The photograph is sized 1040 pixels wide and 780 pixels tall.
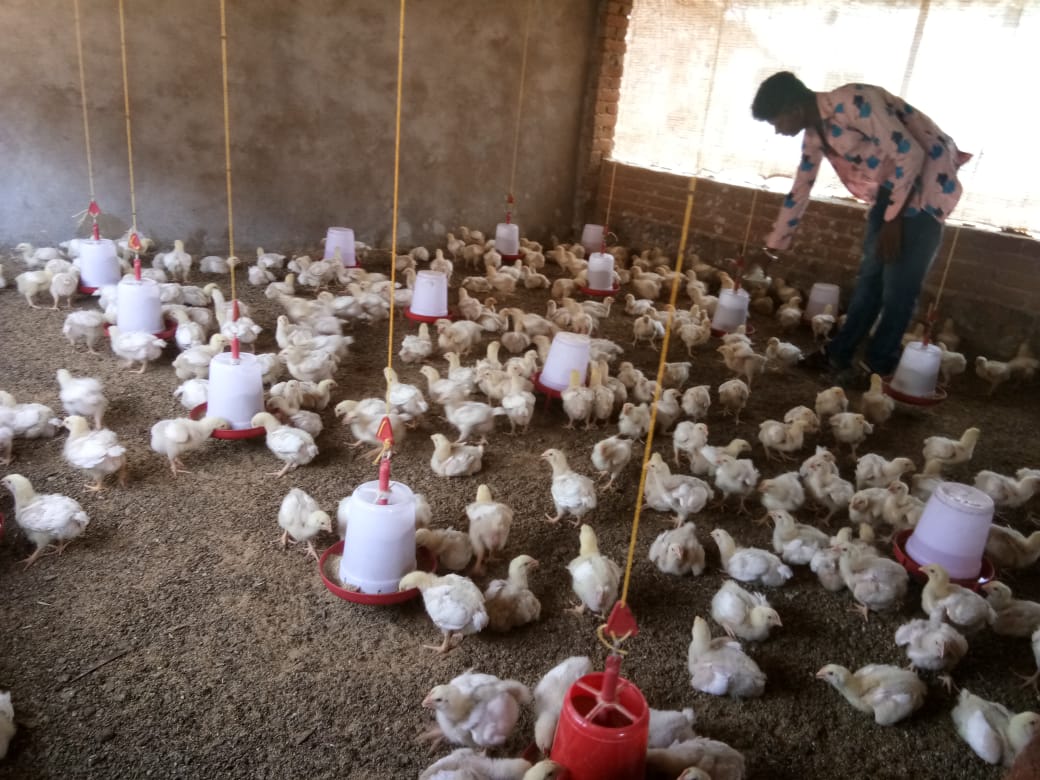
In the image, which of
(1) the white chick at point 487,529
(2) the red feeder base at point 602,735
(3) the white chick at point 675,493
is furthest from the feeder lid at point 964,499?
(2) the red feeder base at point 602,735

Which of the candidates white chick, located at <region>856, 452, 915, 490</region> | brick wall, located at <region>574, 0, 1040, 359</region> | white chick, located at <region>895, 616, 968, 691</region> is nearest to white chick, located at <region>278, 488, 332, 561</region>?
white chick, located at <region>895, 616, 968, 691</region>

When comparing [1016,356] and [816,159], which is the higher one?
[816,159]

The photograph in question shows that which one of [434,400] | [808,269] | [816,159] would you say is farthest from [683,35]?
[434,400]

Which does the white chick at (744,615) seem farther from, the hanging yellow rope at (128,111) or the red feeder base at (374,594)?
the hanging yellow rope at (128,111)

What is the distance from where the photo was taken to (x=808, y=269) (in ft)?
22.3

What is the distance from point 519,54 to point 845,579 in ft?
20.9

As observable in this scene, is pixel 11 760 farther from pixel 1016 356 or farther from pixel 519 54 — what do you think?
pixel 519 54

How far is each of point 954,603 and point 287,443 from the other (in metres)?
2.61

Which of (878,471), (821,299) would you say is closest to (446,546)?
(878,471)

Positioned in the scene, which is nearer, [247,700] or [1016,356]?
[247,700]

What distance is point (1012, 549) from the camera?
3.12 metres

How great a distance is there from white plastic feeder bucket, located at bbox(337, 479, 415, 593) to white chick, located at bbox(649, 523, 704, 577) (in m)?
0.96

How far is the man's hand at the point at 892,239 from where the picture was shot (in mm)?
4469

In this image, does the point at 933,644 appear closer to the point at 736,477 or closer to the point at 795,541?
the point at 795,541
